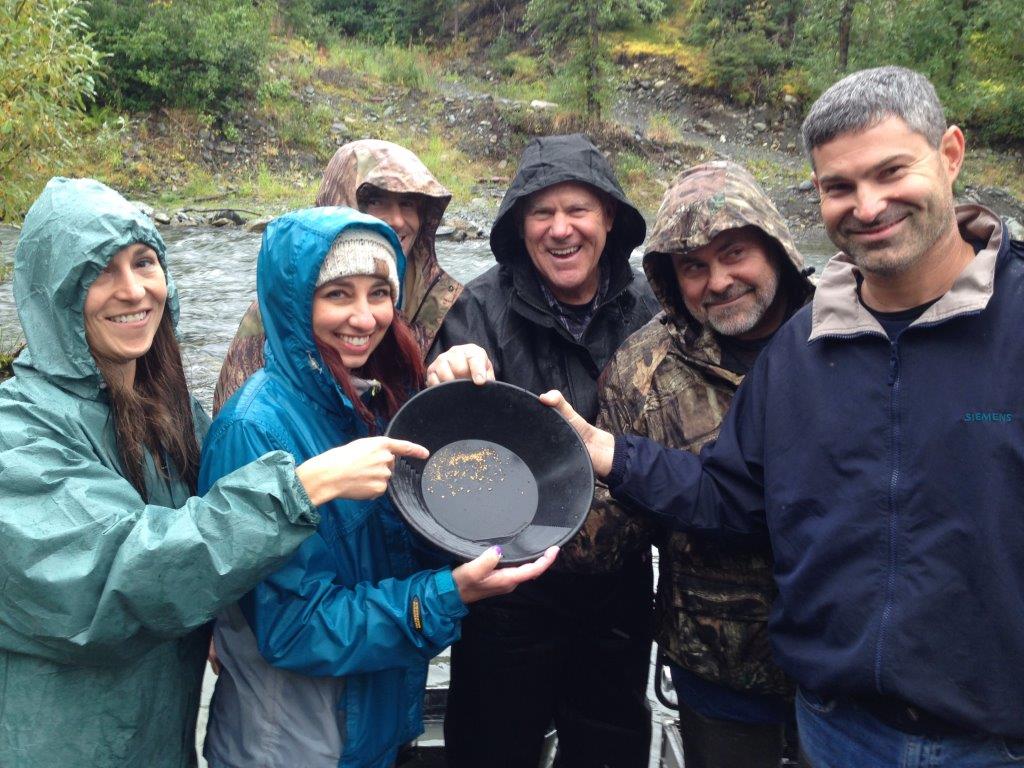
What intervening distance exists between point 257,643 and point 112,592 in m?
0.44

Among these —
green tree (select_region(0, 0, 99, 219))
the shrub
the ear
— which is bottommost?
the ear

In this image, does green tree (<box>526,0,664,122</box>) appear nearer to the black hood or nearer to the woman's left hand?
the black hood

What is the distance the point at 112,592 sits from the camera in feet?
4.81

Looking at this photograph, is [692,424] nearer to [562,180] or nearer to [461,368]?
[461,368]

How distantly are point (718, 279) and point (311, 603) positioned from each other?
1.22 meters

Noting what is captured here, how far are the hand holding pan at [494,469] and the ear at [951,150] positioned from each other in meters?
0.92

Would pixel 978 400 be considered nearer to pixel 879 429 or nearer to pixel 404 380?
pixel 879 429

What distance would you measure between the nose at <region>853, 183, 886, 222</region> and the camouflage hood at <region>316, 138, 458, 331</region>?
1.70 m

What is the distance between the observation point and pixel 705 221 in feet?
7.11

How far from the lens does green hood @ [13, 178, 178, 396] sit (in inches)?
64.7

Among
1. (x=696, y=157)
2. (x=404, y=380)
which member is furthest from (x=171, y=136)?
(x=404, y=380)

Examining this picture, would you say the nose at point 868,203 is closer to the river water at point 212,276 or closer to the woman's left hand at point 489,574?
the woman's left hand at point 489,574

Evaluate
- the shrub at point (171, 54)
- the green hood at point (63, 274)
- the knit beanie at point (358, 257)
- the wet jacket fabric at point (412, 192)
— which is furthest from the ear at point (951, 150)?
the shrub at point (171, 54)

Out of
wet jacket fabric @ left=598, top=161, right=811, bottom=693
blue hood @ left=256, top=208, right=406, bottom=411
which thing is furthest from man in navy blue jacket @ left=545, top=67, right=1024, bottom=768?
blue hood @ left=256, top=208, right=406, bottom=411
